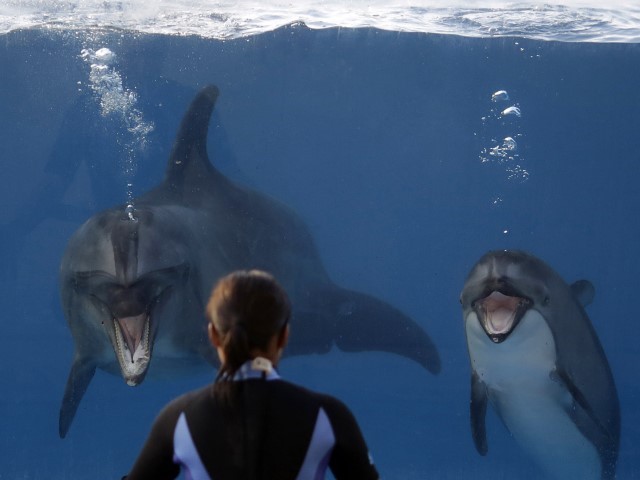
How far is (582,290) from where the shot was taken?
28.7 feet

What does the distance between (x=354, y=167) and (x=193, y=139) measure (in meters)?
18.0

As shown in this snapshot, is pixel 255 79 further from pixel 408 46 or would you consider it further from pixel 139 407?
pixel 139 407

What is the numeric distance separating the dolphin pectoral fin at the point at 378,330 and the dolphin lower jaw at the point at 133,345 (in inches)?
247

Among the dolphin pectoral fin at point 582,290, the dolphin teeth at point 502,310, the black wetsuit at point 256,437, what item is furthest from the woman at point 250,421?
the dolphin pectoral fin at point 582,290

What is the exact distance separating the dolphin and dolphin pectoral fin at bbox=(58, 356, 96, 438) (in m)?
4.36

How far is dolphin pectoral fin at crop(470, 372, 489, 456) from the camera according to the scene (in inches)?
337

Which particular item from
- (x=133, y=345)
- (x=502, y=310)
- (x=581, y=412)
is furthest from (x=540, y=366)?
(x=133, y=345)

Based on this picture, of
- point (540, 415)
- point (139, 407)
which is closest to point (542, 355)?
point (540, 415)

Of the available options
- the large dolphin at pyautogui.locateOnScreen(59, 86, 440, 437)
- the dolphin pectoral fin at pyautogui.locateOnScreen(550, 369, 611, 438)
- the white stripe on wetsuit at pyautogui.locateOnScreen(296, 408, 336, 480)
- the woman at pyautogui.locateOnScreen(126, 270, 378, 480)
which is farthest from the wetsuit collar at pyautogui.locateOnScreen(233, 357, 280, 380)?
the dolphin pectoral fin at pyautogui.locateOnScreen(550, 369, 611, 438)

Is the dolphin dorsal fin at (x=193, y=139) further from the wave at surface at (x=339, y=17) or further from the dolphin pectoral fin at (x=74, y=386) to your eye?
the wave at surface at (x=339, y=17)

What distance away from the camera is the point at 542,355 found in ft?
26.5

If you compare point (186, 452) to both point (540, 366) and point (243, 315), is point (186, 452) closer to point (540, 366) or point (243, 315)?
point (243, 315)

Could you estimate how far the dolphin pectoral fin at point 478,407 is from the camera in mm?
8562

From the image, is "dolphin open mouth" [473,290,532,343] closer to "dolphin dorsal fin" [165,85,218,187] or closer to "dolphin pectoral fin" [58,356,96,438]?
"dolphin pectoral fin" [58,356,96,438]
